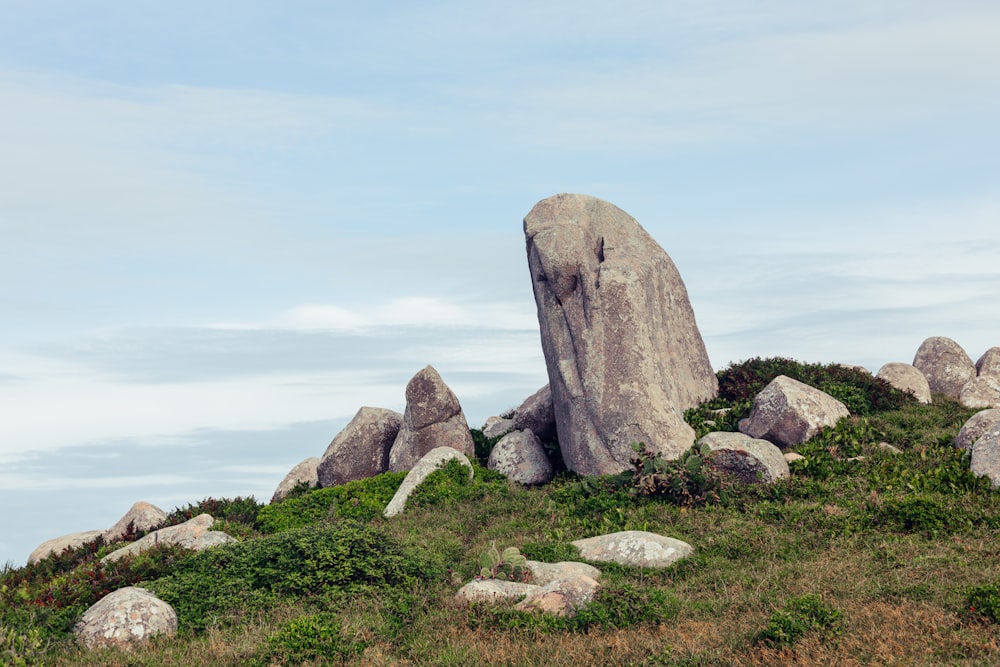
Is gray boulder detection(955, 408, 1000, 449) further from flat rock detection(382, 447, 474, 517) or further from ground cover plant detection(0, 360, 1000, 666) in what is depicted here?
flat rock detection(382, 447, 474, 517)

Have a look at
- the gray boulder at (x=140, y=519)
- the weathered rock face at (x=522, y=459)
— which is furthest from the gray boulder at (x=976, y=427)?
the gray boulder at (x=140, y=519)

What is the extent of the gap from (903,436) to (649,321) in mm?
8276

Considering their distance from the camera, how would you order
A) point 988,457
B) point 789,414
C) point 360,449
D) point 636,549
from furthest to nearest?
1. point 360,449
2. point 789,414
3. point 988,457
4. point 636,549

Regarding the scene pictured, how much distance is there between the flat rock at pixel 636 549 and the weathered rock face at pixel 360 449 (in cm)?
1392

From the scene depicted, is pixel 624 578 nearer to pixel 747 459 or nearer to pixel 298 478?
pixel 747 459

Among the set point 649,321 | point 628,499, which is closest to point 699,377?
point 649,321

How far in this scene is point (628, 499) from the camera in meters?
23.4

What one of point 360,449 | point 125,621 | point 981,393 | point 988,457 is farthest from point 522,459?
point 981,393

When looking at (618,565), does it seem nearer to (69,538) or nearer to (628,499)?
(628,499)

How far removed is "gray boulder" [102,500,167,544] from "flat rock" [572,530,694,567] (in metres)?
15.7

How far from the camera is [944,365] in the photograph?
4009cm

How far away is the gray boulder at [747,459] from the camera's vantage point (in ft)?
77.3

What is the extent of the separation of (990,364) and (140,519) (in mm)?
35536

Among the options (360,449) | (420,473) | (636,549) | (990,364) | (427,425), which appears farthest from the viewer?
(990,364)
